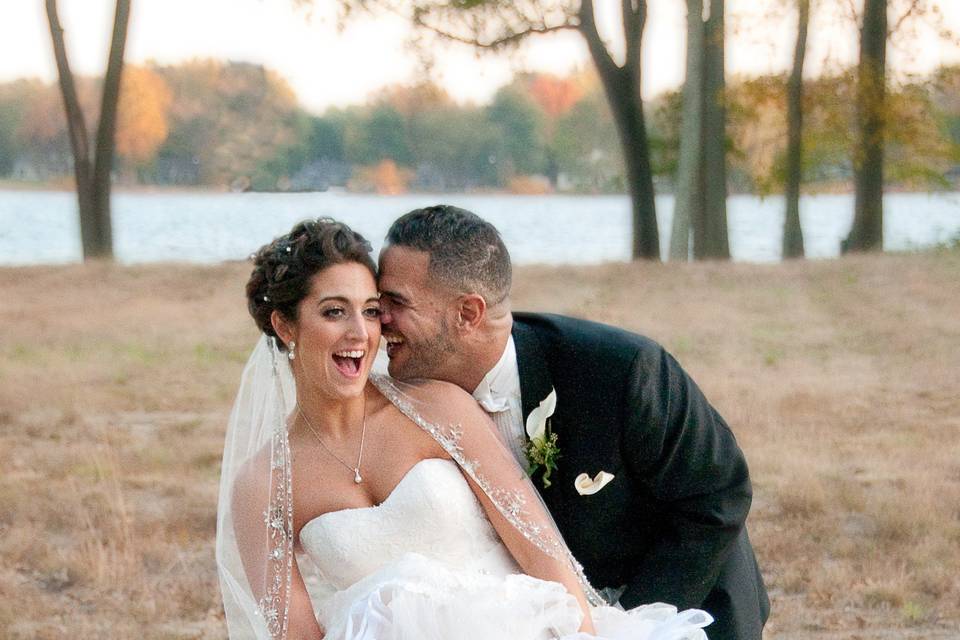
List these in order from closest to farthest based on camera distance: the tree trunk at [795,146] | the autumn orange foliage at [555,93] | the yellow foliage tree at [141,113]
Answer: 1. the yellow foliage tree at [141,113]
2. the tree trunk at [795,146]
3. the autumn orange foliage at [555,93]

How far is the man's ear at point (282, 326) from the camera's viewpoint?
366 centimetres

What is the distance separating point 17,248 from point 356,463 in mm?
23457

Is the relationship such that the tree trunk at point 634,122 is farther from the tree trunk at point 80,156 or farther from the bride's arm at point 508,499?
the bride's arm at point 508,499

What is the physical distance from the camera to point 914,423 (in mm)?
9570

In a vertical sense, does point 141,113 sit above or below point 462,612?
above

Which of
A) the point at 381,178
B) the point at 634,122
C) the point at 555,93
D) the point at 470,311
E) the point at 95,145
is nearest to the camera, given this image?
the point at 470,311

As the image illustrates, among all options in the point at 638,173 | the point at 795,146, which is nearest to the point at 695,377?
the point at 638,173

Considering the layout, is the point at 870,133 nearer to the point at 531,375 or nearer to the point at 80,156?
the point at 80,156

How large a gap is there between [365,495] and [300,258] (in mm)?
673

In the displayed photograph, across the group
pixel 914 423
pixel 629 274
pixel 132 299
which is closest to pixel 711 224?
pixel 629 274

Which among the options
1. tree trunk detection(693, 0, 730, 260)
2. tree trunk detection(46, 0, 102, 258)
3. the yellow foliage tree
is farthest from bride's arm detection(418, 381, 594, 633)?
tree trunk detection(693, 0, 730, 260)

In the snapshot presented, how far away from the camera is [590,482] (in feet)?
12.4

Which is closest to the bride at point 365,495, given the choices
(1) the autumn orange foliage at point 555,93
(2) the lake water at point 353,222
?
(2) the lake water at point 353,222

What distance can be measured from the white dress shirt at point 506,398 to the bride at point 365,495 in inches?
5.5
